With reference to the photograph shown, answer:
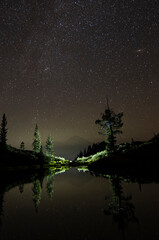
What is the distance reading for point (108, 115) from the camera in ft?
106

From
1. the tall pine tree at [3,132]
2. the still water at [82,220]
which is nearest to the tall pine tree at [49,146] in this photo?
the tall pine tree at [3,132]

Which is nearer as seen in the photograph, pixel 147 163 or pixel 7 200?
pixel 7 200

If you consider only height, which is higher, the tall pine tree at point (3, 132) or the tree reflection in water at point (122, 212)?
the tall pine tree at point (3, 132)

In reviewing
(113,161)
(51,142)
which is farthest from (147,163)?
(51,142)

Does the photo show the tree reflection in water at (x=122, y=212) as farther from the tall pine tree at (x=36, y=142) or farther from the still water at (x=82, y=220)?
the tall pine tree at (x=36, y=142)

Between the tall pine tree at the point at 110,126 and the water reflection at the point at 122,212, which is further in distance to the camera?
the tall pine tree at the point at 110,126

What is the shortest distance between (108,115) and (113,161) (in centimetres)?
1126

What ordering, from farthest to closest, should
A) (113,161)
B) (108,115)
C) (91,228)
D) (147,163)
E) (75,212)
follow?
(108,115) < (113,161) < (147,163) < (75,212) < (91,228)

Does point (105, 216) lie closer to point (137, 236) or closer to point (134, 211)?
point (134, 211)

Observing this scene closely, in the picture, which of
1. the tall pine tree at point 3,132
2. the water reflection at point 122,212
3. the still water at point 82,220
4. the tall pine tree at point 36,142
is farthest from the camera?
the tall pine tree at point 36,142

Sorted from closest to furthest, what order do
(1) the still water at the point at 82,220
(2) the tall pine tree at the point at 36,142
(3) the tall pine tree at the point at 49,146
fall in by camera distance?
(1) the still water at the point at 82,220, (2) the tall pine tree at the point at 36,142, (3) the tall pine tree at the point at 49,146

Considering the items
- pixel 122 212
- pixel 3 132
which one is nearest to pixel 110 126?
pixel 122 212

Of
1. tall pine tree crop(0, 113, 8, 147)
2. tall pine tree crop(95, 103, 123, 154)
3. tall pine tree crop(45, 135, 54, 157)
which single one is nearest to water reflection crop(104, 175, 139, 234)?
tall pine tree crop(95, 103, 123, 154)

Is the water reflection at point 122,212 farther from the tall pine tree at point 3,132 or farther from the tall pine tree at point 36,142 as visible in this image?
the tall pine tree at point 36,142
